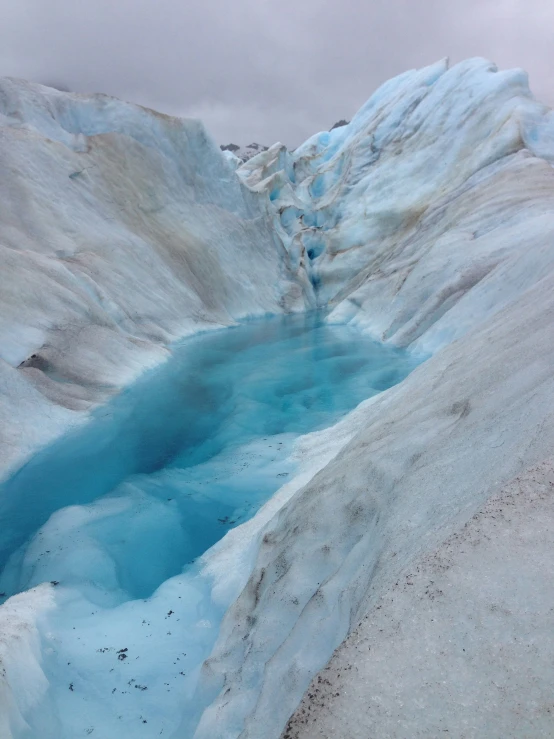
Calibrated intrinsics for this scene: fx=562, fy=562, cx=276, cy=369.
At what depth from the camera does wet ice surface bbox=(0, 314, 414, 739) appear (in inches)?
156

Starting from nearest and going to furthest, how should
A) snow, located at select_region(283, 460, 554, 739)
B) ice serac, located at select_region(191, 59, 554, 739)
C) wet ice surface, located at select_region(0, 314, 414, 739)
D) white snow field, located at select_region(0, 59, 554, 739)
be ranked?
snow, located at select_region(283, 460, 554, 739) < white snow field, located at select_region(0, 59, 554, 739) < ice serac, located at select_region(191, 59, 554, 739) < wet ice surface, located at select_region(0, 314, 414, 739)

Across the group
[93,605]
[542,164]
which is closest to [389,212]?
[542,164]

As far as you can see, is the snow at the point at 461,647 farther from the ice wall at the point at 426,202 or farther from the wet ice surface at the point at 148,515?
the ice wall at the point at 426,202

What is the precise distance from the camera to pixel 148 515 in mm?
6758

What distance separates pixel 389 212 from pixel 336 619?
84.9 feet

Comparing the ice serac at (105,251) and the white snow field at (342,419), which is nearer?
the white snow field at (342,419)

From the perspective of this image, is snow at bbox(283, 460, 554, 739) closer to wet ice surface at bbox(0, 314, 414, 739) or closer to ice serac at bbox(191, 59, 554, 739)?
ice serac at bbox(191, 59, 554, 739)

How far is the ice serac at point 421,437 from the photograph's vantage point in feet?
9.62

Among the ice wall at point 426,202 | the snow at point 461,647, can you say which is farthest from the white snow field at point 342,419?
the ice wall at point 426,202

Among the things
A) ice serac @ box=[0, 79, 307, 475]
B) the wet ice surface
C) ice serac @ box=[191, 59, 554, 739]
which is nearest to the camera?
ice serac @ box=[191, 59, 554, 739]

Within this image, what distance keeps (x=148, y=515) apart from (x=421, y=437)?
3808 mm

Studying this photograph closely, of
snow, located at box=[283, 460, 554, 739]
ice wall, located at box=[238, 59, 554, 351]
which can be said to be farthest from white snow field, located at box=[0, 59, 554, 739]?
ice wall, located at box=[238, 59, 554, 351]

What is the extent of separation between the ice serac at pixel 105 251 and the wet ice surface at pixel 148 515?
97 centimetres

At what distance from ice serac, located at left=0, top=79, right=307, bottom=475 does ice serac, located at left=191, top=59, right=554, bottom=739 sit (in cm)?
495
